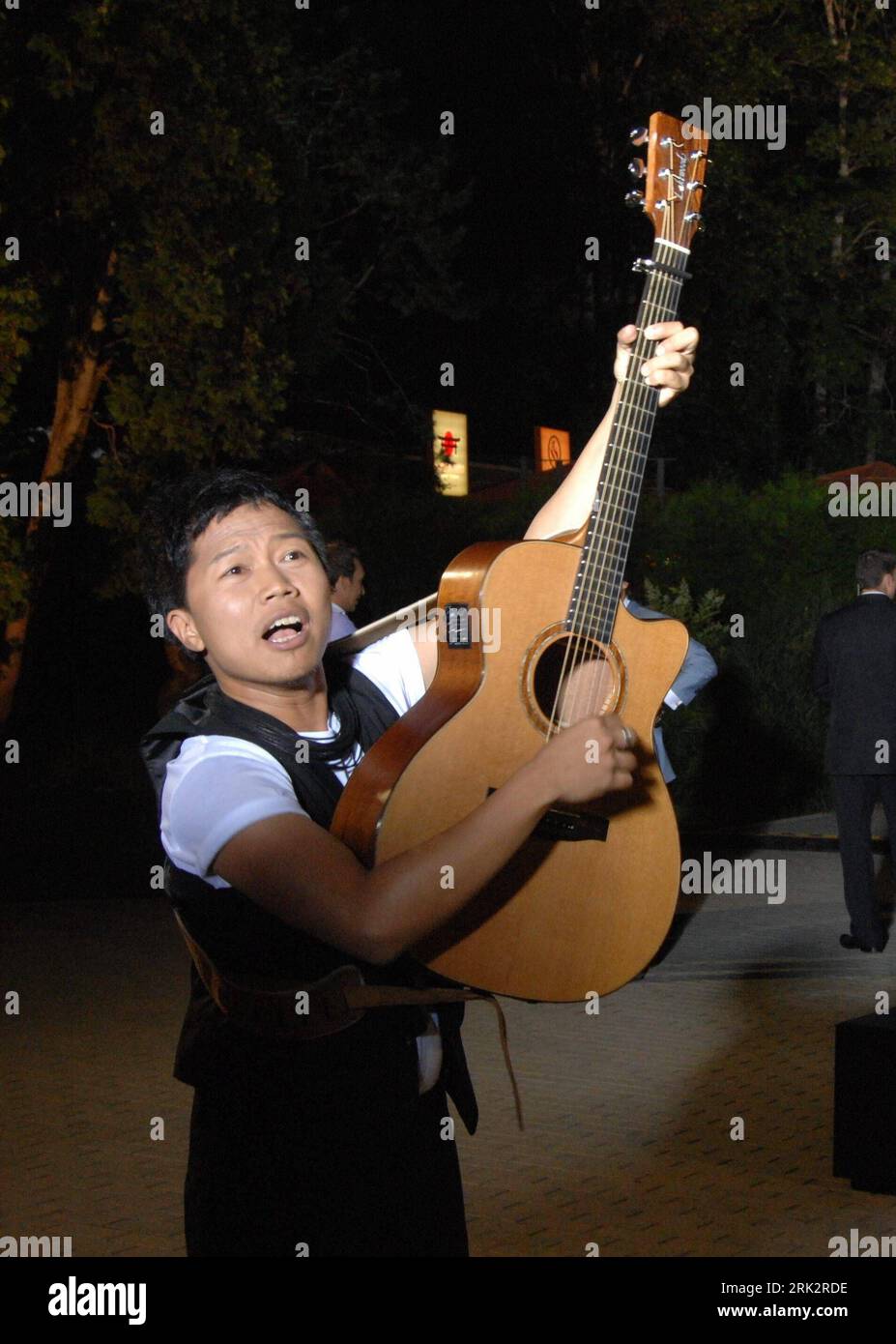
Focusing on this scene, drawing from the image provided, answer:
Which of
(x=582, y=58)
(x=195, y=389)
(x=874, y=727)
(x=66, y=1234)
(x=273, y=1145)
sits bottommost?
(x=66, y=1234)

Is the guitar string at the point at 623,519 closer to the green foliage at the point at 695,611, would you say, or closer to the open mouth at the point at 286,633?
the open mouth at the point at 286,633

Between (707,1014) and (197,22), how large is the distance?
14.6 metres

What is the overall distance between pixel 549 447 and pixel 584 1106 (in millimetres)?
23791

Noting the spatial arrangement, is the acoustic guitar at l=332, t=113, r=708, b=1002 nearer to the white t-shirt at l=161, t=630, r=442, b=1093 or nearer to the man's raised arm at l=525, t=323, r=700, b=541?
the man's raised arm at l=525, t=323, r=700, b=541

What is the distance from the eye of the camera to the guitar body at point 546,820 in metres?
2.58

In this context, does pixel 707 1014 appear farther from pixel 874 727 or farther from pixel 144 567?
pixel 144 567

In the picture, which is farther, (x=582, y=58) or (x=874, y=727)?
(x=582, y=58)

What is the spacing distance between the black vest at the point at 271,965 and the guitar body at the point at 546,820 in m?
0.13

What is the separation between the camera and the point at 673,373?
2928 mm

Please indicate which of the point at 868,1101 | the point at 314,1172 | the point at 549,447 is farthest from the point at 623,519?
the point at 549,447

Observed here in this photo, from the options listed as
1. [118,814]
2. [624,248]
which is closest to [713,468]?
[624,248]

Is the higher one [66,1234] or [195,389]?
[195,389]

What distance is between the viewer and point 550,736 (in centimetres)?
278

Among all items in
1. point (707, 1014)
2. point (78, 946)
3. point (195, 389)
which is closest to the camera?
point (707, 1014)
